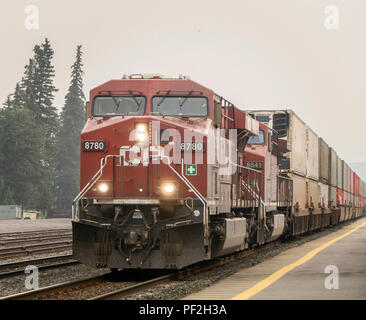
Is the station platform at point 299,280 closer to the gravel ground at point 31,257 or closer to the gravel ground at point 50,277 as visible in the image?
the gravel ground at point 50,277

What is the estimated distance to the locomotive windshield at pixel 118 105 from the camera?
14.9 meters

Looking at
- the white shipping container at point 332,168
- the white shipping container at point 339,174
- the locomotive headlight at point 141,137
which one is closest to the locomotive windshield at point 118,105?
the locomotive headlight at point 141,137

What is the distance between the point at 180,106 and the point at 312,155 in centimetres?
1967

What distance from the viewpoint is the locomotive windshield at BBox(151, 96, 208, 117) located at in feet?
49.0

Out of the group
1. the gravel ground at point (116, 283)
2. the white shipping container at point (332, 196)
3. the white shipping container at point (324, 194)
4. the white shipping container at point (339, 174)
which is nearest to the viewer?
the gravel ground at point (116, 283)

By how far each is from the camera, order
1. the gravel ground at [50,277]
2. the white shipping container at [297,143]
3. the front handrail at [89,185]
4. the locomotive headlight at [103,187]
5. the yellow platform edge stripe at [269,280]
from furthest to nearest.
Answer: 1. the white shipping container at [297,143]
2. the locomotive headlight at [103,187]
3. the front handrail at [89,185]
4. the gravel ground at [50,277]
5. the yellow platform edge stripe at [269,280]

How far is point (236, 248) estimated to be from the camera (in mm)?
17141

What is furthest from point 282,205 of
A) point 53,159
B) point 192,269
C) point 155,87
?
point 53,159

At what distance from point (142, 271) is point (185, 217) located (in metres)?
3.33

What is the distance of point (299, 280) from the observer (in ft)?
41.1

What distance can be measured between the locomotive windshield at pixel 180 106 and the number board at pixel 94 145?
134cm

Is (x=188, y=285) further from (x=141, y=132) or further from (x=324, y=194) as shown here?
(x=324, y=194)

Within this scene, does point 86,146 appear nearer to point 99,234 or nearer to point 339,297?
point 99,234

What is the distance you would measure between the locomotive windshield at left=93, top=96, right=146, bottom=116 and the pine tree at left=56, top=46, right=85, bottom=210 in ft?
266
